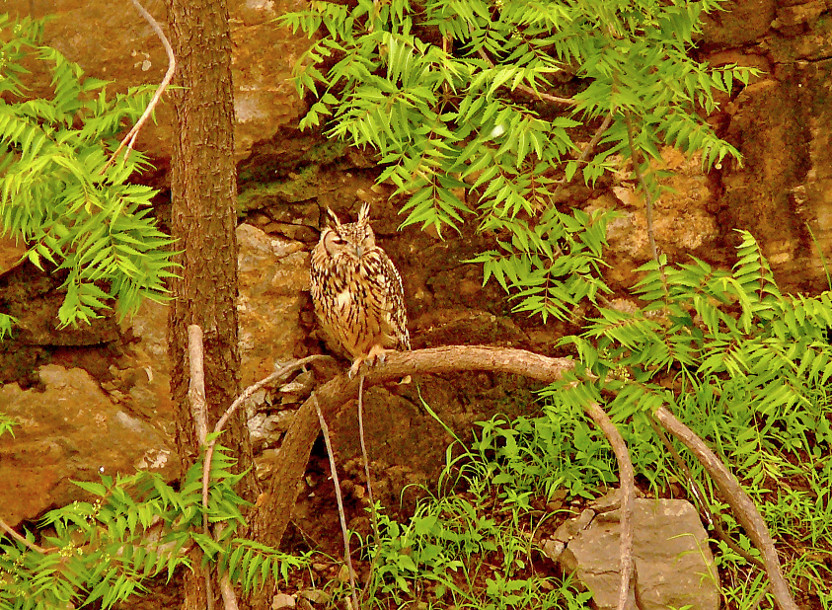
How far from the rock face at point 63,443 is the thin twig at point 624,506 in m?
1.82

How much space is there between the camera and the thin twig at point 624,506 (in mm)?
2225

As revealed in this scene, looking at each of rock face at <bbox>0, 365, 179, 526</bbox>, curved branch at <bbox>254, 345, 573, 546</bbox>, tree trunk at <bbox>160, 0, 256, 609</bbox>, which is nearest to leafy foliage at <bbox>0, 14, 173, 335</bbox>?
tree trunk at <bbox>160, 0, 256, 609</bbox>

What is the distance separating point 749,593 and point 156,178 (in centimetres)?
283

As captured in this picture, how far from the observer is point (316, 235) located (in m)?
3.68

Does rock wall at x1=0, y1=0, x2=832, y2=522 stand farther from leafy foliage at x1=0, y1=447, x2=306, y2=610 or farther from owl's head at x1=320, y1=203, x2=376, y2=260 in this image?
leafy foliage at x1=0, y1=447, x2=306, y2=610

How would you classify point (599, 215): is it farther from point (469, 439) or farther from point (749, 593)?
point (749, 593)

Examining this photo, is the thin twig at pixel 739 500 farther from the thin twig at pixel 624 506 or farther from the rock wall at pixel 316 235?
the rock wall at pixel 316 235

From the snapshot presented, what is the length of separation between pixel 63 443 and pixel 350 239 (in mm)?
1456

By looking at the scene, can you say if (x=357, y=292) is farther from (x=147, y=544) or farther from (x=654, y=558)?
(x=654, y=558)

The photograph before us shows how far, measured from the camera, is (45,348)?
350 cm

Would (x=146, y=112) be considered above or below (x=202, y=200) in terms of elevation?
above

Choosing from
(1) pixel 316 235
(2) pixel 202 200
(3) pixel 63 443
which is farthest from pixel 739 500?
(3) pixel 63 443

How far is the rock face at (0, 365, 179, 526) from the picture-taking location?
345 cm

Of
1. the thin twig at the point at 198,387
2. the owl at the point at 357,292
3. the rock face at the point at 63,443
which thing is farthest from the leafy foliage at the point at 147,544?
the rock face at the point at 63,443
